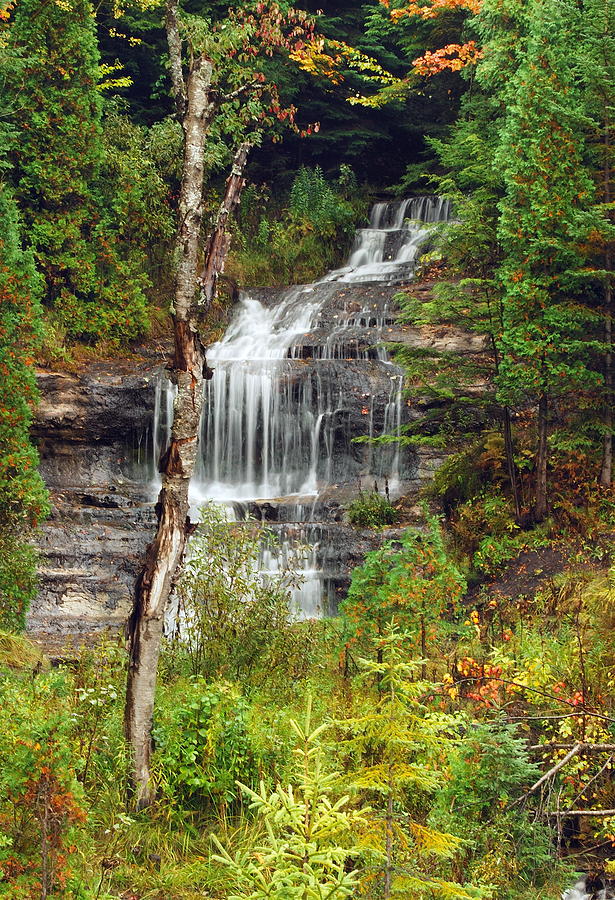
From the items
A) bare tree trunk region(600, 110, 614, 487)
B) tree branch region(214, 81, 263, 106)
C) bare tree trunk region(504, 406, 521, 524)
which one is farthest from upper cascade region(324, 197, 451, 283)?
tree branch region(214, 81, 263, 106)

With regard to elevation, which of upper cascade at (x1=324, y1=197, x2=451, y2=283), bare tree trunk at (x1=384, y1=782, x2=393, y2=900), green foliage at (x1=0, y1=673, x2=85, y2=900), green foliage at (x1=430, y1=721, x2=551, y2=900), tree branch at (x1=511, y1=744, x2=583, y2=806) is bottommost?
green foliage at (x1=430, y1=721, x2=551, y2=900)

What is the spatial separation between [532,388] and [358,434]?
15.4ft

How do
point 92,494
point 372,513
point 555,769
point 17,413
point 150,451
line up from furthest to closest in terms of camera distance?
point 150,451, point 92,494, point 372,513, point 17,413, point 555,769

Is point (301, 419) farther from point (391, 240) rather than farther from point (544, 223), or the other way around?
point (391, 240)

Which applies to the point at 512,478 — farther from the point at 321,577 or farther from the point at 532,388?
the point at 321,577

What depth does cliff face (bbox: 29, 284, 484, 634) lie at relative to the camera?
42.2 feet

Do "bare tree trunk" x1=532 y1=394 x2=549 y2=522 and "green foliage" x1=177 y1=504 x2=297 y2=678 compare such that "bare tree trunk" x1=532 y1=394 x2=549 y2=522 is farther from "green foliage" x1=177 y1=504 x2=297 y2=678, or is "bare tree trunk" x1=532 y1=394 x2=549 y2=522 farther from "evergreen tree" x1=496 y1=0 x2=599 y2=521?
"green foliage" x1=177 y1=504 x2=297 y2=678

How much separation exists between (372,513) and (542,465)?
2.94 meters

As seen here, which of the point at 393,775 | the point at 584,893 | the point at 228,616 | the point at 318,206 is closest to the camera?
the point at 393,775

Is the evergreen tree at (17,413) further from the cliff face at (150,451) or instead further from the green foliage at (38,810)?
the green foliage at (38,810)

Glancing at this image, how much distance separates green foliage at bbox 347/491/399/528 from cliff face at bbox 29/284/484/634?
0.26 m

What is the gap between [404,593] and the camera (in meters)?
7.16

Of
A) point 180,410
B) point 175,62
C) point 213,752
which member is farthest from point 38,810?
point 175,62

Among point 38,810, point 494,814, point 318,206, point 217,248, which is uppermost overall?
point 318,206
